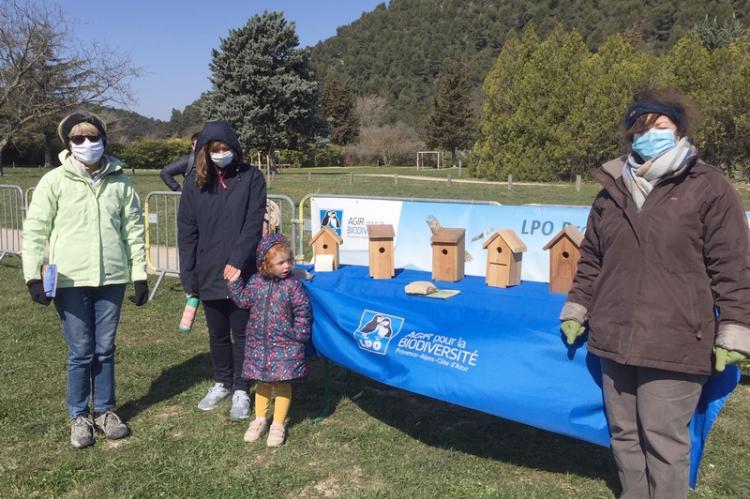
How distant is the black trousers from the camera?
13.5 feet

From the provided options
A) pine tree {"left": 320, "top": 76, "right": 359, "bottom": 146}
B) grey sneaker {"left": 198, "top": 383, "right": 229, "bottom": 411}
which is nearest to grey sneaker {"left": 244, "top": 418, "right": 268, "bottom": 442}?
grey sneaker {"left": 198, "top": 383, "right": 229, "bottom": 411}

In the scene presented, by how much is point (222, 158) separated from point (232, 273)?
27.9 inches

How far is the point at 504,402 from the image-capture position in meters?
2.98

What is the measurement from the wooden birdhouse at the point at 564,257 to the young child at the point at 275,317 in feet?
4.75

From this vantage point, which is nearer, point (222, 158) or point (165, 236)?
point (222, 158)

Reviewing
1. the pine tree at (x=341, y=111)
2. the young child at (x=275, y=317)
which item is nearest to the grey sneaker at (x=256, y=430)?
the young child at (x=275, y=317)

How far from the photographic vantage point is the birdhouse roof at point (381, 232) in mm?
3969

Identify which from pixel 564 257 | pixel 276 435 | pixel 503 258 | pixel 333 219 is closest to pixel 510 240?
pixel 503 258

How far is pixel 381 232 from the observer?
4.02 metres

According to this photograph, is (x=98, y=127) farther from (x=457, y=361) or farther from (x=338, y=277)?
(x=457, y=361)

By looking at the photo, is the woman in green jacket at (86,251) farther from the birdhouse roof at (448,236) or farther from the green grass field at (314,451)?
the birdhouse roof at (448,236)

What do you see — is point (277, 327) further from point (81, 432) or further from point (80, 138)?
point (80, 138)

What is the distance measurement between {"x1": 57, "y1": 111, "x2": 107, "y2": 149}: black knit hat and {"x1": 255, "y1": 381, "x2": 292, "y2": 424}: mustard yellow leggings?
1804mm

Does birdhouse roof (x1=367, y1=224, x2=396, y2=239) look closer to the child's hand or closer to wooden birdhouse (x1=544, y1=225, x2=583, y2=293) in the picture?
the child's hand
